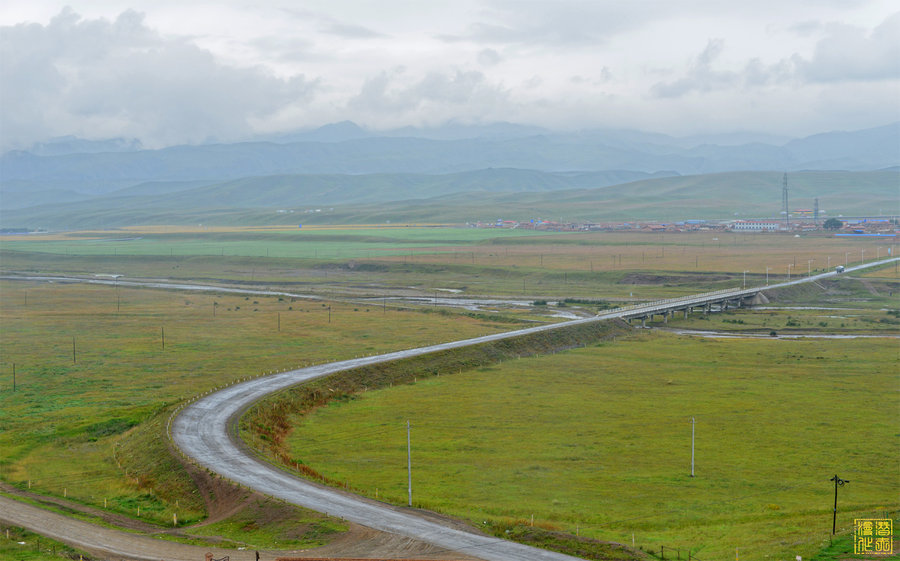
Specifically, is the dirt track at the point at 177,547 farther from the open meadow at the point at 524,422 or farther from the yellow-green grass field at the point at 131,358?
the yellow-green grass field at the point at 131,358

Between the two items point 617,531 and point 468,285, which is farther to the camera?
point 468,285

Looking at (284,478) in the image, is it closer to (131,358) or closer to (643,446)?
(643,446)

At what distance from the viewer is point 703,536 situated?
44250 millimetres

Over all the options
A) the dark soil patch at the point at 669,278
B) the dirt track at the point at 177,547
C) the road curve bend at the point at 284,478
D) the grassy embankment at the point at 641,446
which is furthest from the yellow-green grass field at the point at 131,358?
the dark soil patch at the point at 669,278

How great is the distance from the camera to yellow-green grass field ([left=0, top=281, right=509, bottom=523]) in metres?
59.4

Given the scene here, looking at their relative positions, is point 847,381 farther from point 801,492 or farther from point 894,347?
point 801,492

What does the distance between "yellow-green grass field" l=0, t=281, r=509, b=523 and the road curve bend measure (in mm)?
2684

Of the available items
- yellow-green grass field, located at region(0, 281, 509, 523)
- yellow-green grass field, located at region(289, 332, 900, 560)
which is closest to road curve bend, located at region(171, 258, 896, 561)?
yellow-green grass field, located at region(289, 332, 900, 560)

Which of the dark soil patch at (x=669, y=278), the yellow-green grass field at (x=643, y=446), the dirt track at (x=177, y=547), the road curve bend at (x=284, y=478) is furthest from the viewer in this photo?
the dark soil patch at (x=669, y=278)

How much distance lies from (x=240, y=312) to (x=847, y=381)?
93.0 metres

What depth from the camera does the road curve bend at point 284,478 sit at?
139ft

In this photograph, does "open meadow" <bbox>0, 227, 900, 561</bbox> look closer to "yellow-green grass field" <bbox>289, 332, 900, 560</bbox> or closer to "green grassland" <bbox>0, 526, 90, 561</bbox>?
"yellow-green grass field" <bbox>289, 332, 900, 560</bbox>

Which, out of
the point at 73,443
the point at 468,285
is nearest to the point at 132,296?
the point at 468,285

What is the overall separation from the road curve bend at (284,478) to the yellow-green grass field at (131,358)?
2684 millimetres
